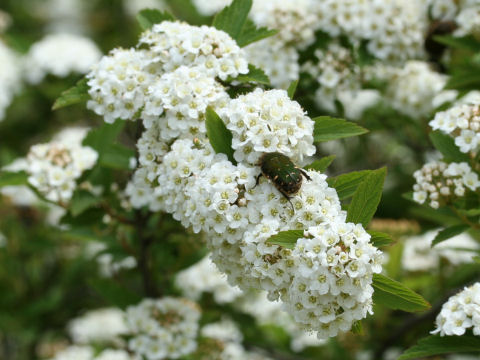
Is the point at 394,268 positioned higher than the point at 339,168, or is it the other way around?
the point at 339,168

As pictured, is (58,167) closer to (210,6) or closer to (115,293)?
(115,293)

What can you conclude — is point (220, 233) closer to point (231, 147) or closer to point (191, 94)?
point (231, 147)

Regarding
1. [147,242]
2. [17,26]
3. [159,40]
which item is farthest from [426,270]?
[17,26]

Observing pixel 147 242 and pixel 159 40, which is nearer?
pixel 159 40

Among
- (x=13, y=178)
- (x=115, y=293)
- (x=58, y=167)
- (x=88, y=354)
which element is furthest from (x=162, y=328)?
(x=88, y=354)

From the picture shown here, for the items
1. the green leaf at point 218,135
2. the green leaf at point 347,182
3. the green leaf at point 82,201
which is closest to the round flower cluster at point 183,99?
the green leaf at point 218,135

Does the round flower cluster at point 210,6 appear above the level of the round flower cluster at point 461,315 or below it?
above

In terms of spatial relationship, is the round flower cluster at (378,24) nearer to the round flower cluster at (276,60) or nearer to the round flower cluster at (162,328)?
Answer: the round flower cluster at (276,60)
